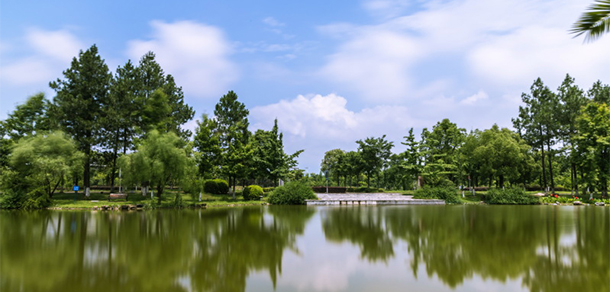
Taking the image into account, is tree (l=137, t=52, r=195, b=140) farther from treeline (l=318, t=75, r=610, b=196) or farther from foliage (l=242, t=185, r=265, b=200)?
treeline (l=318, t=75, r=610, b=196)

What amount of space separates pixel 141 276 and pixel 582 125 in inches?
1630

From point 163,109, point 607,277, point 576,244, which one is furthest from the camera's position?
point 163,109

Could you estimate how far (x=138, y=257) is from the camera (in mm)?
9047

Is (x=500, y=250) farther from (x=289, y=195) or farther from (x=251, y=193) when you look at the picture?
(x=251, y=193)

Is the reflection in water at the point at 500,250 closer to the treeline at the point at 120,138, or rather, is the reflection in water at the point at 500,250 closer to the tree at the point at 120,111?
the treeline at the point at 120,138

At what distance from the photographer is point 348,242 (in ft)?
38.5

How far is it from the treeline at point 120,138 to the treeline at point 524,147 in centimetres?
1315

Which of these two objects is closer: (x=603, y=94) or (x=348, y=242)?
(x=348, y=242)

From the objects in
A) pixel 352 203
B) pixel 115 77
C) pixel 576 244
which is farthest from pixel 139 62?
pixel 576 244

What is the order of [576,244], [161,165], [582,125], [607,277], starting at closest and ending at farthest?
[607,277], [576,244], [161,165], [582,125]

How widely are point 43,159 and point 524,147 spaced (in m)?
45.0

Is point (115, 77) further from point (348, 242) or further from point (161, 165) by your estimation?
point (348, 242)

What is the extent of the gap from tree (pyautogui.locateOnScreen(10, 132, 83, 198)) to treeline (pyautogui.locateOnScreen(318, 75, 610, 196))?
31.1 metres

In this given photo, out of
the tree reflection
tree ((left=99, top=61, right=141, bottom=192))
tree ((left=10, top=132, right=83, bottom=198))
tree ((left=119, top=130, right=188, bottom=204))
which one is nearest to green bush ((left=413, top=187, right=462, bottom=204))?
tree ((left=119, top=130, right=188, bottom=204))
